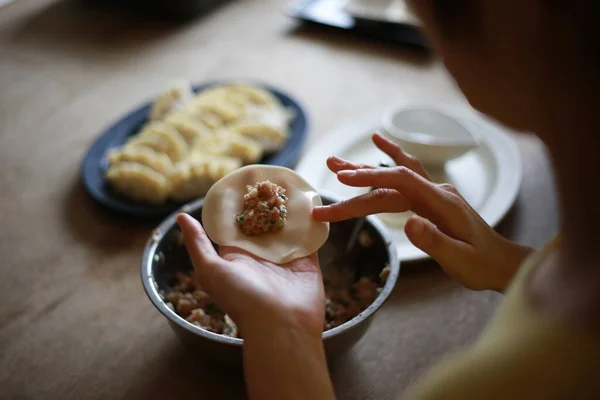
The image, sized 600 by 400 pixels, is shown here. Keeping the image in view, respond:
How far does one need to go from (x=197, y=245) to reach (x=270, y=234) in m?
0.10

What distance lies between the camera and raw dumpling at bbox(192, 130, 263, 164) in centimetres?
117

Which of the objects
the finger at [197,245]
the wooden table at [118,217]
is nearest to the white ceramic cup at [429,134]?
the wooden table at [118,217]

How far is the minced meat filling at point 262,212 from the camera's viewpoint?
2.54 ft

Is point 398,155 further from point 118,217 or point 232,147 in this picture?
point 118,217

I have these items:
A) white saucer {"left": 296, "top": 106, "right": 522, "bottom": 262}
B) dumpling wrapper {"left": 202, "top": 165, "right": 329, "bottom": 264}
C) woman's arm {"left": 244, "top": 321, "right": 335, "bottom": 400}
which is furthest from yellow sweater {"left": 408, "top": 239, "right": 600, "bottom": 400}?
white saucer {"left": 296, "top": 106, "right": 522, "bottom": 262}

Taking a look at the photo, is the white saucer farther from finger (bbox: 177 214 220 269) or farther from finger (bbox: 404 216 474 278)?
finger (bbox: 177 214 220 269)

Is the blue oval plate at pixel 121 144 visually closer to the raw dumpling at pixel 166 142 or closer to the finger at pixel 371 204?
the raw dumpling at pixel 166 142

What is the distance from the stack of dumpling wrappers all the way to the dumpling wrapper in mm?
270

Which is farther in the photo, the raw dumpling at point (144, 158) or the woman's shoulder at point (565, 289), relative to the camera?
the raw dumpling at point (144, 158)

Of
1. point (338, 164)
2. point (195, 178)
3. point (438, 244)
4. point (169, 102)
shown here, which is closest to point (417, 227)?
point (438, 244)

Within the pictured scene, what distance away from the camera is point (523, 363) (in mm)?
458

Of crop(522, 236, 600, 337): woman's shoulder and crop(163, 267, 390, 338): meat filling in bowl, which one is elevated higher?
crop(522, 236, 600, 337): woman's shoulder

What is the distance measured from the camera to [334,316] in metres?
0.85

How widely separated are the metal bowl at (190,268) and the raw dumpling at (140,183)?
0.69ft
